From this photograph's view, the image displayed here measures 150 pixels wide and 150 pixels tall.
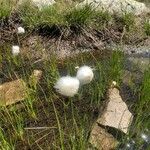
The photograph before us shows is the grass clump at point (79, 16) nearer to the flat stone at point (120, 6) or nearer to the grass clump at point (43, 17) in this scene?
the grass clump at point (43, 17)

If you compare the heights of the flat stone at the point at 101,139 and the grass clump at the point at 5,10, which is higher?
the flat stone at the point at 101,139

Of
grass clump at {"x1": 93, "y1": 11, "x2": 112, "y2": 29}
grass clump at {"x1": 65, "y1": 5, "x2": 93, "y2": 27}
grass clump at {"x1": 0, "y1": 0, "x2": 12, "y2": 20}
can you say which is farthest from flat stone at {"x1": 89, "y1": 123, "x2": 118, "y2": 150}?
grass clump at {"x1": 0, "y1": 0, "x2": 12, "y2": 20}

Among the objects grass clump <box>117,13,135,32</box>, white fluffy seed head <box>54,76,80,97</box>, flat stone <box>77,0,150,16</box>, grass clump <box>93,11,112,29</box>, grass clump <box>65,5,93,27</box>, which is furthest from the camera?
flat stone <box>77,0,150,16</box>

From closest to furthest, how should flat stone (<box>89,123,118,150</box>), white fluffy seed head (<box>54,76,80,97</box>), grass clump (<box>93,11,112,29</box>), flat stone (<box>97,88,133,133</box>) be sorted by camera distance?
white fluffy seed head (<box>54,76,80,97</box>) < flat stone (<box>89,123,118,150</box>) < flat stone (<box>97,88,133,133</box>) < grass clump (<box>93,11,112,29</box>)

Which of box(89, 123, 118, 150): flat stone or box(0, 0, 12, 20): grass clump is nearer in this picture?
box(89, 123, 118, 150): flat stone

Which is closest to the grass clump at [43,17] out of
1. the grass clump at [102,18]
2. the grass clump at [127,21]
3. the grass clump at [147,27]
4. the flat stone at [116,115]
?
the grass clump at [102,18]

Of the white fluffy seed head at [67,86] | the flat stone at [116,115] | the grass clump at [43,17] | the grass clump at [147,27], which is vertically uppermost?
the white fluffy seed head at [67,86]

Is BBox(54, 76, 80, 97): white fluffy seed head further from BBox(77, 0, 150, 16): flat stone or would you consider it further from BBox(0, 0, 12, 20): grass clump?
BBox(77, 0, 150, 16): flat stone

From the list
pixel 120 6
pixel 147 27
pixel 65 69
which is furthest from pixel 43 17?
pixel 147 27
